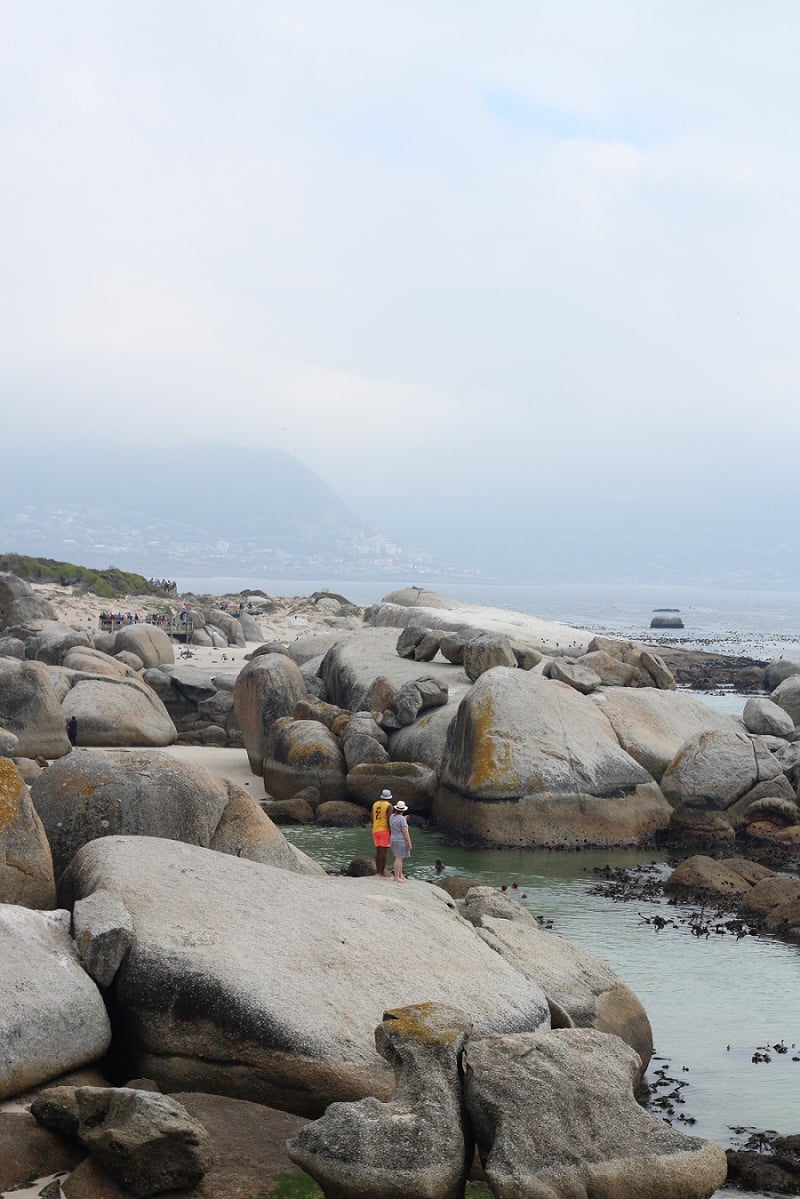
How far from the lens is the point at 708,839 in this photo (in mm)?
27391

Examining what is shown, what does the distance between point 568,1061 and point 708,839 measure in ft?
58.6

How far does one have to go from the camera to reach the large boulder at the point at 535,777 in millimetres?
26531

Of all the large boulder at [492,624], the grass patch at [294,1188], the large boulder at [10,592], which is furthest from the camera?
the large boulder at [10,592]

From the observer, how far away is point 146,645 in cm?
4719

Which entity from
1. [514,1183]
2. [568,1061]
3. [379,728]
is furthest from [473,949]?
[379,728]

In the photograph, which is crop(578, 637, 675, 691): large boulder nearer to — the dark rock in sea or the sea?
the sea

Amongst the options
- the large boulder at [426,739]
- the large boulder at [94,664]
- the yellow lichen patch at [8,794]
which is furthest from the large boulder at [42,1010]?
the large boulder at [94,664]

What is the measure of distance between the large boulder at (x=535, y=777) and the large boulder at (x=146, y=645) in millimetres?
20946

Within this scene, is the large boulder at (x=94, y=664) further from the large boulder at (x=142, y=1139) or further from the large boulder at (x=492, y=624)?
the large boulder at (x=142, y=1139)

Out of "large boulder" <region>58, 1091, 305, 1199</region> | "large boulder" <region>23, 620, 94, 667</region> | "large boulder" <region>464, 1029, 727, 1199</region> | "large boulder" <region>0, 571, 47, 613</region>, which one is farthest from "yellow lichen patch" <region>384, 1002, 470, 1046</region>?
"large boulder" <region>0, 571, 47, 613</region>

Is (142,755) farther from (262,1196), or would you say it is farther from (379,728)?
(379,728)

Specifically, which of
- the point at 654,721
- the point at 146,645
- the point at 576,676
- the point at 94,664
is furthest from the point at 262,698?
the point at 146,645

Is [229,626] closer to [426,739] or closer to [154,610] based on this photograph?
[154,610]

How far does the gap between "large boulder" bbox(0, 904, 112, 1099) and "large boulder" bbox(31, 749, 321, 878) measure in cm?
288
